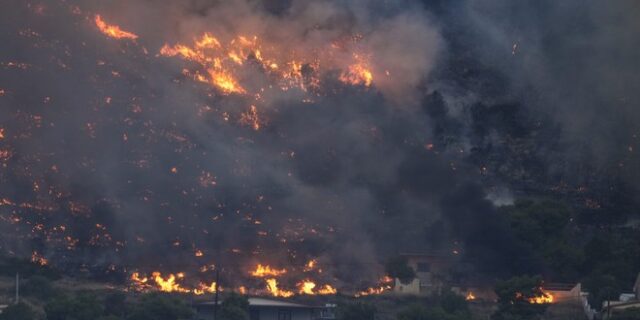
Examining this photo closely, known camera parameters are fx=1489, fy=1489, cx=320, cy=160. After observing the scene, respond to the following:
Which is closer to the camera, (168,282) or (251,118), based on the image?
(168,282)

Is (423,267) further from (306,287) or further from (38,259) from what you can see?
(38,259)

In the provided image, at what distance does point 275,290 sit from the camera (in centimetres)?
12181

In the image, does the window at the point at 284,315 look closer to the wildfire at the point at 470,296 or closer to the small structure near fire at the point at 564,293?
the wildfire at the point at 470,296

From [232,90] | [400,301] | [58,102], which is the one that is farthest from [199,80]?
[400,301]

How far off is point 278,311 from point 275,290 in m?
7.88

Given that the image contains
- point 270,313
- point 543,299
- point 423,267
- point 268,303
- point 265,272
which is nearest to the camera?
point 270,313

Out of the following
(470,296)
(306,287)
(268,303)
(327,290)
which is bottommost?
(268,303)

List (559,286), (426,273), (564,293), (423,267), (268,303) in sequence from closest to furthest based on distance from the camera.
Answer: (268,303) → (564,293) → (559,286) → (426,273) → (423,267)

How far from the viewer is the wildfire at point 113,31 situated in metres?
130

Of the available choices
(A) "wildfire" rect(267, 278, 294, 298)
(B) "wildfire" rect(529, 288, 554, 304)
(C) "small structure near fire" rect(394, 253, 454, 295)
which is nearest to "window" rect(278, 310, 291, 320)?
(A) "wildfire" rect(267, 278, 294, 298)

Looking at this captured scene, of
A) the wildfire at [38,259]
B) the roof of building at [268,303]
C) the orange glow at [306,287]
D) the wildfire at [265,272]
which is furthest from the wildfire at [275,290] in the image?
the wildfire at [38,259]

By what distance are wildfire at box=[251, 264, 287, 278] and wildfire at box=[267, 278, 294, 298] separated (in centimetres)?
72

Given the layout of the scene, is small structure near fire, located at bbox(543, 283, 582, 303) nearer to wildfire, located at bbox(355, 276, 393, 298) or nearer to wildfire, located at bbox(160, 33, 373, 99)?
wildfire, located at bbox(355, 276, 393, 298)

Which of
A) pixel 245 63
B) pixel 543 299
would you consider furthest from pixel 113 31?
pixel 543 299
